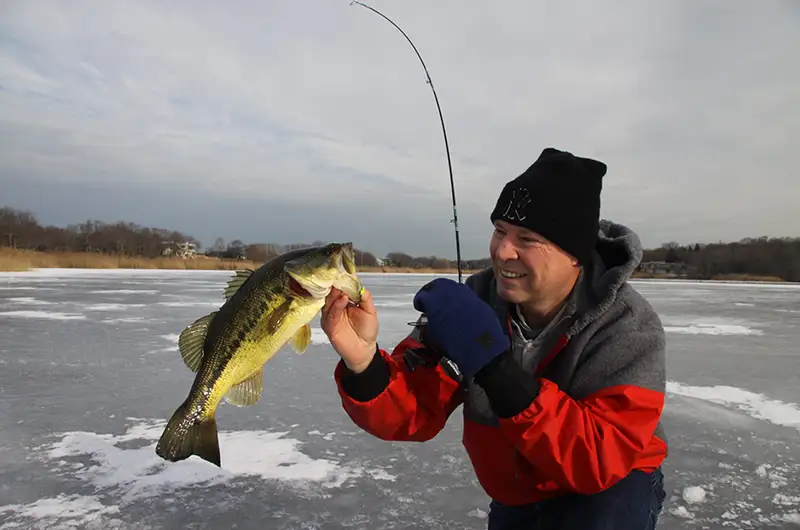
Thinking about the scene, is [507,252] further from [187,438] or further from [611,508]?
[187,438]

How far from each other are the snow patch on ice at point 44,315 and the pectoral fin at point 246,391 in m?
8.83

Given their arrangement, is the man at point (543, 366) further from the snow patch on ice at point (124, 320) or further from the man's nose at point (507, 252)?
the snow patch on ice at point (124, 320)

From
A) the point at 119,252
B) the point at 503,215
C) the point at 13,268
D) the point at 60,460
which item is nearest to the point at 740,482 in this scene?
the point at 503,215

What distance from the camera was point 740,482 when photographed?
9.71 feet

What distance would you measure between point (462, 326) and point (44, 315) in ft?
32.9

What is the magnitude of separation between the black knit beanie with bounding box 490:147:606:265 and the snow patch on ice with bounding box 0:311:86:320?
9.31 metres

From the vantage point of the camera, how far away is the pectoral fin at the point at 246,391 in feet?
5.96

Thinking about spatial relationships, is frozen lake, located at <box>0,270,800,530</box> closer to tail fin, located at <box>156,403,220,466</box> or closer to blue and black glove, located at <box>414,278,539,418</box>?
tail fin, located at <box>156,403,220,466</box>

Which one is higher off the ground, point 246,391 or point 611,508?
point 246,391

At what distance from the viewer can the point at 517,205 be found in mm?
1976

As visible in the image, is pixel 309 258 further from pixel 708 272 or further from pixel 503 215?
pixel 708 272

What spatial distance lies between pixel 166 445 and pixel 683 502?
95.2 inches

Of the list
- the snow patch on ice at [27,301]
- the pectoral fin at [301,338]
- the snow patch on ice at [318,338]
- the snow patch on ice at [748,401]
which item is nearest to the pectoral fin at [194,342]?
the pectoral fin at [301,338]

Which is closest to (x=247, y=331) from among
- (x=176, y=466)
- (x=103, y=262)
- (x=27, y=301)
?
(x=176, y=466)
